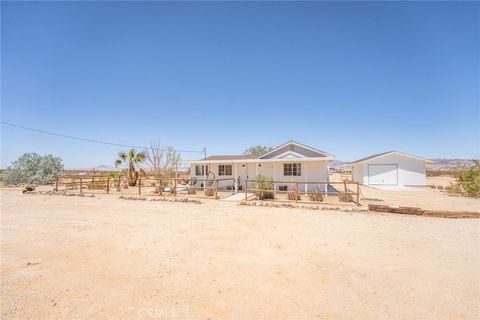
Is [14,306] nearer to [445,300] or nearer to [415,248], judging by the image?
[445,300]

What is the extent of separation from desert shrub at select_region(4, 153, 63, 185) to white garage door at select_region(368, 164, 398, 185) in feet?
115

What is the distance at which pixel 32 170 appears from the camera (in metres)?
27.2

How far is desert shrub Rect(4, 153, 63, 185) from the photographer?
2642 cm

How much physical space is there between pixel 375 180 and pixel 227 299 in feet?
83.9

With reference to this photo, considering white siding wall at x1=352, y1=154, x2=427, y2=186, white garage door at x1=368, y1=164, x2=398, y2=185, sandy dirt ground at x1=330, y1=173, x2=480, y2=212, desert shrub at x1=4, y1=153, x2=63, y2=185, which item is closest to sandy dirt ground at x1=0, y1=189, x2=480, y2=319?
sandy dirt ground at x1=330, y1=173, x2=480, y2=212

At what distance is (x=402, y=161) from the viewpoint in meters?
24.1

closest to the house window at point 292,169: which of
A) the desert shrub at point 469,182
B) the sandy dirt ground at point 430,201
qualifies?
the sandy dirt ground at point 430,201

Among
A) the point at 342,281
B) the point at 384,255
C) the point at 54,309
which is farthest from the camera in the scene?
the point at 384,255

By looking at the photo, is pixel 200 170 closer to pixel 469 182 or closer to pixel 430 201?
pixel 430 201

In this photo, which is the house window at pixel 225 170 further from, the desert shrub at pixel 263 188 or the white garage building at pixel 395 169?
the white garage building at pixel 395 169

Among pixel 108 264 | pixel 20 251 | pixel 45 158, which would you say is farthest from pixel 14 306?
pixel 45 158

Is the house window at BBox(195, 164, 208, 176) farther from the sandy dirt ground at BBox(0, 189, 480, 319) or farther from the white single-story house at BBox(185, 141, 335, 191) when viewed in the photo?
the sandy dirt ground at BBox(0, 189, 480, 319)

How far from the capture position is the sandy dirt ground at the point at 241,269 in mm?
3480

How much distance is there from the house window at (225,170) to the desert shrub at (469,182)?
17.0m
